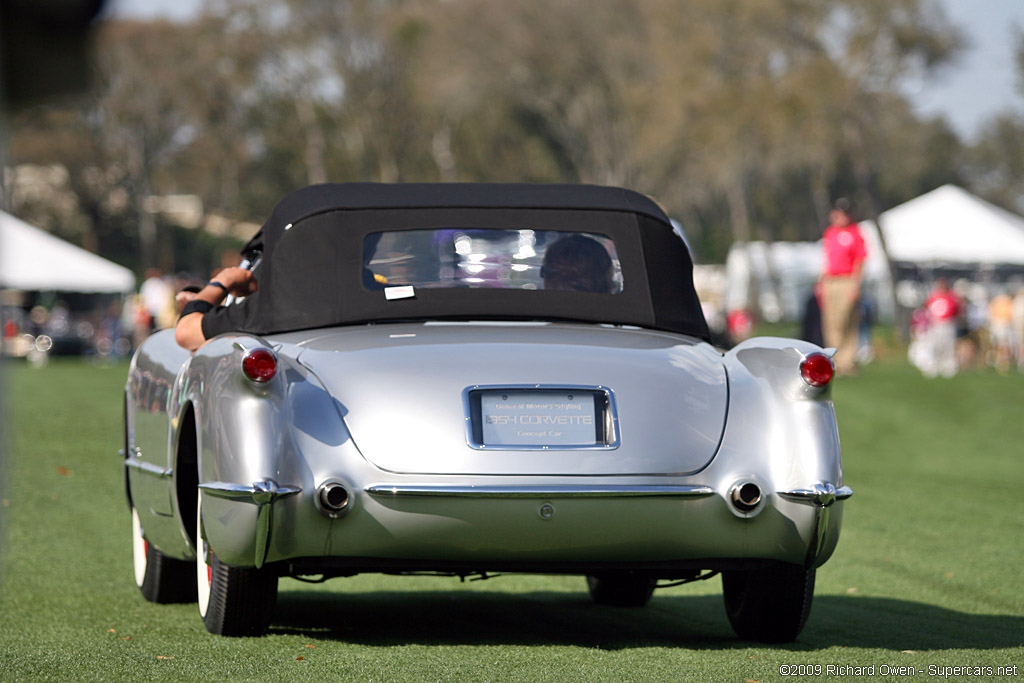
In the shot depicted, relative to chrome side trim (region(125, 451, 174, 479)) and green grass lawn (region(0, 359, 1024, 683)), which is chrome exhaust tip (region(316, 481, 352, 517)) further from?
chrome side trim (region(125, 451, 174, 479))

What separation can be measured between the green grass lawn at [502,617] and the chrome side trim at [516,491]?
524 millimetres

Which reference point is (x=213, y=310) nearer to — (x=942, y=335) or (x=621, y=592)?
(x=621, y=592)

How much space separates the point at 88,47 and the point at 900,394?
19.2 m

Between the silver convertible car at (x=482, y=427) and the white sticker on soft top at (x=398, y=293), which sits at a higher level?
the white sticker on soft top at (x=398, y=293)

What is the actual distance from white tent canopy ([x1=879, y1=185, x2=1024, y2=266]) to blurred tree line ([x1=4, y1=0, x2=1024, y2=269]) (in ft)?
18.9

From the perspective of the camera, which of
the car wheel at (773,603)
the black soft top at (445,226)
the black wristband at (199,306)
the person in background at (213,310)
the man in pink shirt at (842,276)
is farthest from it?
the man in pink shirt at (842,276)

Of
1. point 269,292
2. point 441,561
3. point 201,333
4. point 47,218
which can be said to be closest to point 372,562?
point 441,561

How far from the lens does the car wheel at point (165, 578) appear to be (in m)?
6.52

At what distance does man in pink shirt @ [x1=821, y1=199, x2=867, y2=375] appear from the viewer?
1950cm

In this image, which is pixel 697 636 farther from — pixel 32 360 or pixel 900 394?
pixel 32 360

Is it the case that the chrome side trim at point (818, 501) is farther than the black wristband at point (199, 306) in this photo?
No

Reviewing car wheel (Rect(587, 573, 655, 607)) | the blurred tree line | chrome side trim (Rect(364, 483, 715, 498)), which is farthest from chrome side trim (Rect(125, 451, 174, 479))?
the blurred tree line

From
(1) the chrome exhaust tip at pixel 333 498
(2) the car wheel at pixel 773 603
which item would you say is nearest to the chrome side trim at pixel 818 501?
(2) the car wheel at pixel 773 603

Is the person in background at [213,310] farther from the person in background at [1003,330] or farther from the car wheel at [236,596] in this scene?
the person in background at [1003,330]
